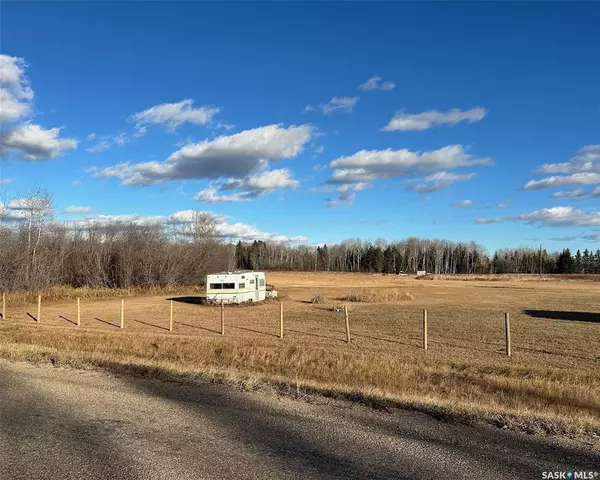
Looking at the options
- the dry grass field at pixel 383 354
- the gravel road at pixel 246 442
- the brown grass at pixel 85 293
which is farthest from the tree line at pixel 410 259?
the gravel road at pixel 246 442

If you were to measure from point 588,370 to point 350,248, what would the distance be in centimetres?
15737

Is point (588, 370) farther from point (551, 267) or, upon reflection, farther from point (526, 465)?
point (551, 267)

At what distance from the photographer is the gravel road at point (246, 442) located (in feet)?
15.1

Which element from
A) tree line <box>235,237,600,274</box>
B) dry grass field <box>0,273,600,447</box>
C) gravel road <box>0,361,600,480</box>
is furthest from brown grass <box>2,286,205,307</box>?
tree line <box>235,237,600,274</box>

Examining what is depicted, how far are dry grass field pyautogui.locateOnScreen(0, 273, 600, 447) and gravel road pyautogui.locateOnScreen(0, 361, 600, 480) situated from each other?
2.76 feet

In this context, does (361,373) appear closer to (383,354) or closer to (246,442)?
(383,354)

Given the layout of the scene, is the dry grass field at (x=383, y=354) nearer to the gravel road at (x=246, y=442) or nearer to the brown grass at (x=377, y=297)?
the gravel road at (x=246, y=442)

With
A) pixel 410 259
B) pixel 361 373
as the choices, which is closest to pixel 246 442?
pixel 361 373

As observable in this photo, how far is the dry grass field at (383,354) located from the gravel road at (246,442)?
0.84 meters

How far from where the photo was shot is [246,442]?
5.36m

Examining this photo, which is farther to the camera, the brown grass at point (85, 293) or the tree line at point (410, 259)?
the tree line at point (410, 259)

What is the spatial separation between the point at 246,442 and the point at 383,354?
12608 mm

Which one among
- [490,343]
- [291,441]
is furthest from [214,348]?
[291,441]

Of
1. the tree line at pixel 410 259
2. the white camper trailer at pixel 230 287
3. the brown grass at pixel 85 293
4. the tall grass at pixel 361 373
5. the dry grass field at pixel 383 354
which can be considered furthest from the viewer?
the tree line at pixel 410 259
